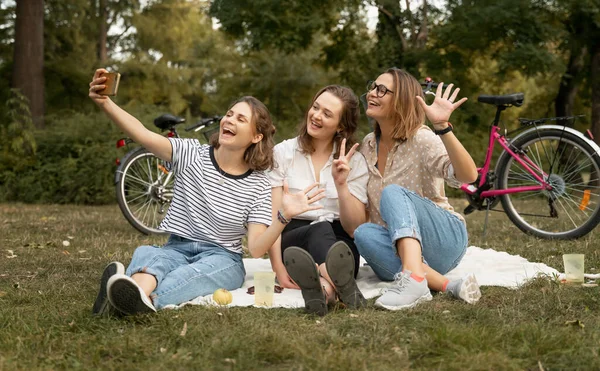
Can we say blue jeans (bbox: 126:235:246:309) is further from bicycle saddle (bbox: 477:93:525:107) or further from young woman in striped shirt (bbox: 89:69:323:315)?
bicycle saddle (bbox: 477:93:525:107)

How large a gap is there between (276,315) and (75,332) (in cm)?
80

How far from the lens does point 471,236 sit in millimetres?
5863

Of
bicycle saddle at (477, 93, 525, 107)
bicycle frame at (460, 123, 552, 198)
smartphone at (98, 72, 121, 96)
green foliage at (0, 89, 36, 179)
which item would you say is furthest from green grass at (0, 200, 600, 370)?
green foliage at (0, 89, 36, 179)

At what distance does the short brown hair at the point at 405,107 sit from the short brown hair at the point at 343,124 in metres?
0.25

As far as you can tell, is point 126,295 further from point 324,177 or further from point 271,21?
point 271,21

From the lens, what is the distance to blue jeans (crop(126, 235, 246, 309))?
3125mm

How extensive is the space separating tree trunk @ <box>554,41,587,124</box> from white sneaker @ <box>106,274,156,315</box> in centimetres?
1255

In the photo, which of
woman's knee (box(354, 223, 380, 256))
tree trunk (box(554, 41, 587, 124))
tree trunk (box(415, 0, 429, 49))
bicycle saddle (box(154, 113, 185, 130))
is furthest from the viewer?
tree trunk (box(554, 41, 587, 124))

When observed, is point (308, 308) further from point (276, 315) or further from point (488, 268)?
point (488, 268)

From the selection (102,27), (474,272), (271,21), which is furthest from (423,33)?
(474,272)

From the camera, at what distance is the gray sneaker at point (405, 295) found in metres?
3.04

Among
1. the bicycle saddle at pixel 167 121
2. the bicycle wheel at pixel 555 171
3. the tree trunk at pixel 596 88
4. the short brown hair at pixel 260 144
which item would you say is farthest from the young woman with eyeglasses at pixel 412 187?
the tree trunk at pixel 596 88

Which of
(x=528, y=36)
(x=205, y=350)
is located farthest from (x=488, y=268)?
(x=528, y=36)

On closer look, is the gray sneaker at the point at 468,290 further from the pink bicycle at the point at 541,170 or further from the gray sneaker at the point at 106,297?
the pink bicycle at the point at 541,170
